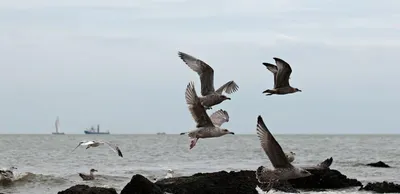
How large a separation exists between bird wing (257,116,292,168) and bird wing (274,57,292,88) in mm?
2898

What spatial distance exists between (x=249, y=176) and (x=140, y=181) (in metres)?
2.87

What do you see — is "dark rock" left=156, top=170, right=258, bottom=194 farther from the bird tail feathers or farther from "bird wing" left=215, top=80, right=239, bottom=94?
the bird tail feathers

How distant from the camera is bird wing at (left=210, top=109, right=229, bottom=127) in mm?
15503

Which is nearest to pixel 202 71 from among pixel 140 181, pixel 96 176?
pixel 140 181

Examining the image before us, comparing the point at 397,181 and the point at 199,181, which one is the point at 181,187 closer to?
the point at 199,181

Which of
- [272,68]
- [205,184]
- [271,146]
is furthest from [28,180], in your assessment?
[271,146]

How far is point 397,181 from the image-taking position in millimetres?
28219

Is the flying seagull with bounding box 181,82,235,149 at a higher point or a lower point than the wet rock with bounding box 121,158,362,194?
higher

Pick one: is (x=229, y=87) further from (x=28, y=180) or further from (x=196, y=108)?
(x=28, y=180)

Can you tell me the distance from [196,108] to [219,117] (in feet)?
5.55

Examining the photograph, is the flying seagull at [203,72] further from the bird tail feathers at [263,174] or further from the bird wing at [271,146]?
the bird wing at [271,146]

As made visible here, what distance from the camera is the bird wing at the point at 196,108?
544 inches

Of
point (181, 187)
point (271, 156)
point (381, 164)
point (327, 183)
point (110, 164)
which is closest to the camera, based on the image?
point (271, 156)

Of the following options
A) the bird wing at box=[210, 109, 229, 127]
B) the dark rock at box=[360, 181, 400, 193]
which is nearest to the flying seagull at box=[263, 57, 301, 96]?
the bird wing at box=[210, 109, 229, 127]
